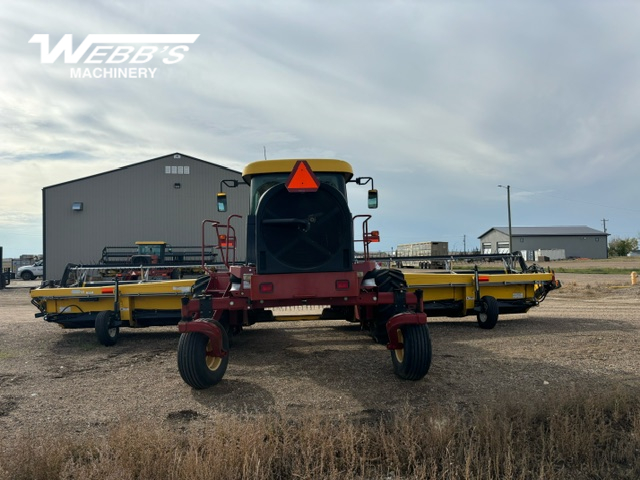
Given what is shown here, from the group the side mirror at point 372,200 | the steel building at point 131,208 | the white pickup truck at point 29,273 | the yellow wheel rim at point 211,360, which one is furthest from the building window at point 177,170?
the yellow wheel rim at point 211,360

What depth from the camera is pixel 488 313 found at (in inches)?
365

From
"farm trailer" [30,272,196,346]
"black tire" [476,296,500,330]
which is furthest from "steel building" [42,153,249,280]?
"black tire" [476,296,500,330]

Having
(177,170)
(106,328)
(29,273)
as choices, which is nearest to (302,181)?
(106,328)

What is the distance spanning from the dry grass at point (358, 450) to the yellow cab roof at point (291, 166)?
3811 mm

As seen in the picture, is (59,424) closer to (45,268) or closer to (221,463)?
(221,463)

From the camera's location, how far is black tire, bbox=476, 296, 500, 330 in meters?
9.23

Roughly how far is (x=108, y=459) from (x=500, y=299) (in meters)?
8.54

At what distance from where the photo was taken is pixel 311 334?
30.3 ft

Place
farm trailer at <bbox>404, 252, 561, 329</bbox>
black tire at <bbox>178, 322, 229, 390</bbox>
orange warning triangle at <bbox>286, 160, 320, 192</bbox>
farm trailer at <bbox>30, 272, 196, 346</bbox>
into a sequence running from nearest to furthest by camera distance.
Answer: black tire at <bbox>178, 322, 229, 390</bbox> < orange warning triangle at <bbox>286, 160, 320, 192</bbox> < farm trailer at <bbox>30, 272, 196, 346</bbox> < farm trailer at <bbox>404, 252, 561, 329</bbox>

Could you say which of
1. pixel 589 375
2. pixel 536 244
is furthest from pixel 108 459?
pixel 536 244

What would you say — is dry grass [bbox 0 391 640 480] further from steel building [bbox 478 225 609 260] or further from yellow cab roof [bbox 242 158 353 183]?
steel building [bbox 478 225 609 260]

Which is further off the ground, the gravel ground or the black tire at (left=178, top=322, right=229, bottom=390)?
the black tire at (left=178, top=322, right=229, bottom=390)

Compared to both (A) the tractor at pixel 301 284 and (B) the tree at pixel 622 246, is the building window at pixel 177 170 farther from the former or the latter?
(B) the tree at pixel 622 246

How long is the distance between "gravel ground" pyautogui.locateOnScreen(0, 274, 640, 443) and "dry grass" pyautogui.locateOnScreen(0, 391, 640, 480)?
540mm
